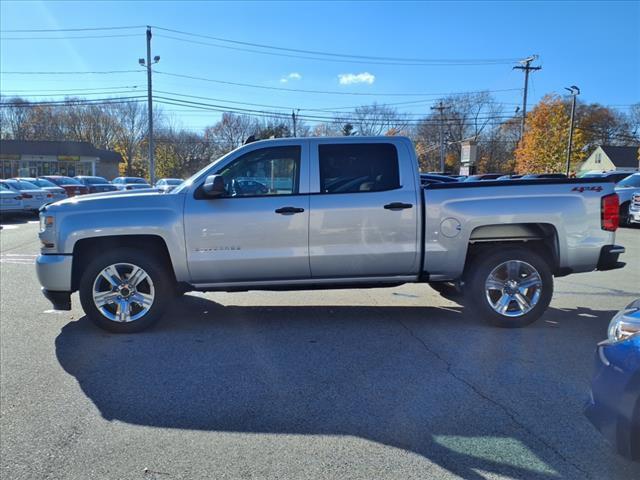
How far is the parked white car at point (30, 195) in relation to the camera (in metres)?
19.8

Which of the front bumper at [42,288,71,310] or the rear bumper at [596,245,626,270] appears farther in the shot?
the rear bumper at [596,245,626,270]

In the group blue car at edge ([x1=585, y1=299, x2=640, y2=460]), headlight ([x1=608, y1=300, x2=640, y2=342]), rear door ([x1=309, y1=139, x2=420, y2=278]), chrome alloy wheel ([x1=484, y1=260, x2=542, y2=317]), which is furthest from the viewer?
chrome alloy wheel ([x1=484, y1=260, x2=542, y2=317])

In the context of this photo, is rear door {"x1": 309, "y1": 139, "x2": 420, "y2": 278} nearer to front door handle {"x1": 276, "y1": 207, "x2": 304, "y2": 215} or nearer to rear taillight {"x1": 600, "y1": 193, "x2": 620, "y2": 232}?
front door handle {"x1": 276, "y1": 207, "x2": 304, "y2": 215}

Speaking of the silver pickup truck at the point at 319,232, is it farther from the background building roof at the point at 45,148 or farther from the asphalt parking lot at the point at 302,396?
the background building roof at the point at 45,148

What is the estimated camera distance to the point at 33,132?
80.1 m

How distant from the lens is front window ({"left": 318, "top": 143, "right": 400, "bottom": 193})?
5441mm

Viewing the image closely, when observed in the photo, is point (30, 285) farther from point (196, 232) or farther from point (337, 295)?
point (337, 295)

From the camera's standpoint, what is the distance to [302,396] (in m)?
3.86

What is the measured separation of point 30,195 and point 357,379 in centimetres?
2000

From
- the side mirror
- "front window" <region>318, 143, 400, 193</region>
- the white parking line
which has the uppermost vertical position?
"front window" <region>318, 143, 400, 193</region>

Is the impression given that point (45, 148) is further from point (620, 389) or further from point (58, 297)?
point (620, 389)

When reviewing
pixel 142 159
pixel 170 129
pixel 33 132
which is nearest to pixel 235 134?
pixel 170 129

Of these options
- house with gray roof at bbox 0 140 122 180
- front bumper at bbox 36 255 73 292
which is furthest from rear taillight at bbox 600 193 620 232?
house with gray roof at bbox 0 140 122 180

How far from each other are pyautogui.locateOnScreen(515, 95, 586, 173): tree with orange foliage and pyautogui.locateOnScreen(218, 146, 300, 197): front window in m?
51.3
